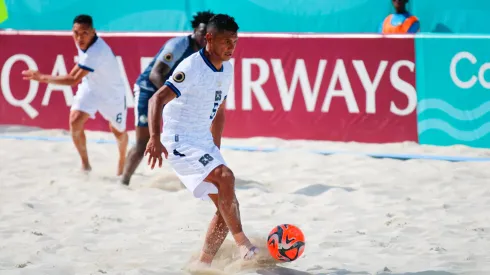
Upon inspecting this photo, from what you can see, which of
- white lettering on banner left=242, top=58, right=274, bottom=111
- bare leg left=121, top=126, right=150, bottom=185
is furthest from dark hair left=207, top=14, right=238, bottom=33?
white lettering on banner left=242, top=58, right=274, bottom=111

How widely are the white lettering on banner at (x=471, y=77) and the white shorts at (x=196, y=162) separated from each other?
513 cm

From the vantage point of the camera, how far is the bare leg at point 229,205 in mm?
5504

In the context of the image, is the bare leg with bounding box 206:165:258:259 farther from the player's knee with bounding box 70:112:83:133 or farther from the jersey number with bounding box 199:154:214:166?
the player's knee with bounding box 70:112:83:133

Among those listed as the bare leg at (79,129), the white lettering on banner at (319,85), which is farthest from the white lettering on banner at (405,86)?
the bare leg at (79,129)

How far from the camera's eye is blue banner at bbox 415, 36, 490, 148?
10008mm

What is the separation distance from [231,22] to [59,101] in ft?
21.5

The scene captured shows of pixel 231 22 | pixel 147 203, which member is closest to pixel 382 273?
pixel 231 22

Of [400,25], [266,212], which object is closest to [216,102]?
[266,212]

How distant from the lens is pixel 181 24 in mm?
13117

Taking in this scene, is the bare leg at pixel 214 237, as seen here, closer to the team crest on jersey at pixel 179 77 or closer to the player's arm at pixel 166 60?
the team crest on jersey at pixel 179 77

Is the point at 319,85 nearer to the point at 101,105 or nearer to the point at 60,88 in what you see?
the point at 101,105

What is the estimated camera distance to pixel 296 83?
1070 cm

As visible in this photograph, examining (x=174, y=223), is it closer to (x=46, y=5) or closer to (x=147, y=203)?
(x=147, y=203)

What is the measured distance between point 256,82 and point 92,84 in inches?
96.4
